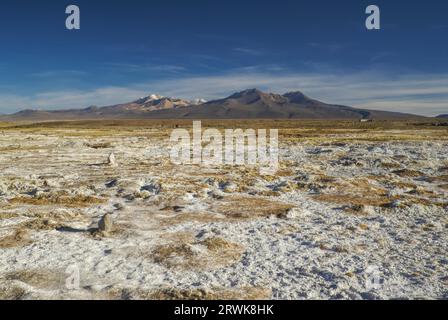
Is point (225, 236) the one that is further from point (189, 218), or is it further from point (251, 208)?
point (251, 208)

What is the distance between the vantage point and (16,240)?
12.7m

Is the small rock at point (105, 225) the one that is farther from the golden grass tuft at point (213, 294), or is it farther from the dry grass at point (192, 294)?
the golden grass tuft at point (213, 294)

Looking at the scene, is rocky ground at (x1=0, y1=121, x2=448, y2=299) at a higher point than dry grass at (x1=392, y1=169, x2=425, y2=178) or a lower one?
lower

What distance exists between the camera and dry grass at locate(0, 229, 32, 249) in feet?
40.0

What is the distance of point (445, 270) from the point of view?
33.6 feet

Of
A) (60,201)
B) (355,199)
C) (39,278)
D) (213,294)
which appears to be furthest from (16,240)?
(355,199)

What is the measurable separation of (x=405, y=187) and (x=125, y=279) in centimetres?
1699

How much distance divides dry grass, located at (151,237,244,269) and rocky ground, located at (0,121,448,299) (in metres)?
0.04

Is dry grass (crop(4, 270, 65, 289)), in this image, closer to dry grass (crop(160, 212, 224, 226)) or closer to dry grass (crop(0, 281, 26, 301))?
dry grass (crop(0, 281, 26, 301))

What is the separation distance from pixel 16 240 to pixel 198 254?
605cm

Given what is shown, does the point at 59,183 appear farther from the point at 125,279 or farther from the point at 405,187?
the point at 405,187

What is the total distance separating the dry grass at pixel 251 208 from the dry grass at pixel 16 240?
7.26 meters

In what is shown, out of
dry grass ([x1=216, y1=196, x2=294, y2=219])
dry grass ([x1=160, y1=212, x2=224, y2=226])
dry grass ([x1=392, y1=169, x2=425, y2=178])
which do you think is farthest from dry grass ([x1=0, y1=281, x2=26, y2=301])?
dry grass ([x1=392, y1=169, x2=425, y2=178])

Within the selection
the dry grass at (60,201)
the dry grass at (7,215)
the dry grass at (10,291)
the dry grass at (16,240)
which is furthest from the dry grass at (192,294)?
the dry grass at (60,201)
